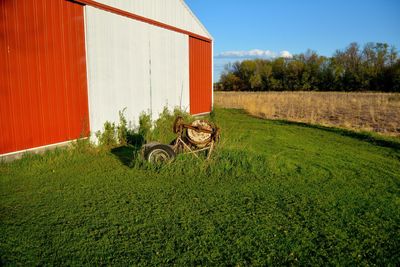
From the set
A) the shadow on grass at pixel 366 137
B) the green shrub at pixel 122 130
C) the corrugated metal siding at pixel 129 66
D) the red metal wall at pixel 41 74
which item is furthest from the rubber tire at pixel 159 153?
the shadow on grass at pixel 366 137

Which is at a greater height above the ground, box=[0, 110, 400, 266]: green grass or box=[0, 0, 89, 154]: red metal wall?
box=[0, 0, 89, 154]: red metal wall

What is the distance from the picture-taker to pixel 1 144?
250 inches

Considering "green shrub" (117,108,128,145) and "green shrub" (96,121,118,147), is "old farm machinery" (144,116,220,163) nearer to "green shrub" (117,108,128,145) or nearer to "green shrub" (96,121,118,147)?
"green shrub" (96,121,118,147)

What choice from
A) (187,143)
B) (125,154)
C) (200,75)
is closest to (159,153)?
(187,143)

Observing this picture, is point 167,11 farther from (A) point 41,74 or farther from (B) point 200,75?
(A) point 41,74

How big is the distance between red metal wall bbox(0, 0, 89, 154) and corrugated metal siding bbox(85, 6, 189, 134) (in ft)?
1.36

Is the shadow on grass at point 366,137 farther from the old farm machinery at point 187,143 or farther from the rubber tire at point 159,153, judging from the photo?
the rubber tire at point 159,153

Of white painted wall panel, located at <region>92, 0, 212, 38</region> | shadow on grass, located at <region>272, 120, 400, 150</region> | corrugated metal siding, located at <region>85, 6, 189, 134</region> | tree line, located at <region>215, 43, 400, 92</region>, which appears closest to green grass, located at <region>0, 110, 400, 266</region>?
corrugated metal siding, located at <region>85, 6, 189, 134</region>

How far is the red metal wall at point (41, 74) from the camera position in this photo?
639 cm

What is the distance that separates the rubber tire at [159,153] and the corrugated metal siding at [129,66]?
8.14ft

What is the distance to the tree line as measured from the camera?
49688 mm

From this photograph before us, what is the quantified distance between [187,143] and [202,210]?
8.83ft

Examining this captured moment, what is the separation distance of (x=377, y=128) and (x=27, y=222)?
13.3m

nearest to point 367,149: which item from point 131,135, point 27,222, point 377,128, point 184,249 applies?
point 377,128
